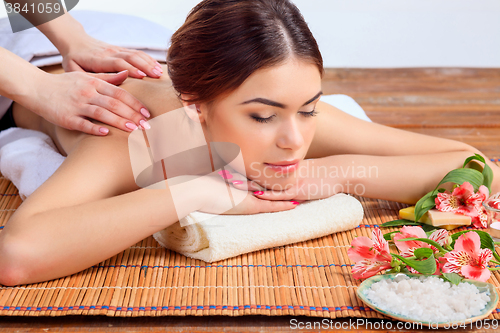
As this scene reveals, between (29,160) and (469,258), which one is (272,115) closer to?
(469,258)

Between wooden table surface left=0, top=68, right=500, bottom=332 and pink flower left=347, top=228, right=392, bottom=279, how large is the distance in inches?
4.8

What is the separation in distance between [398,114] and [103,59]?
1409mm

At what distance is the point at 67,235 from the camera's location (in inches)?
46.7

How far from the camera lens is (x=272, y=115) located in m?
1.28

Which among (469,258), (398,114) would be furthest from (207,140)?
(398,114)

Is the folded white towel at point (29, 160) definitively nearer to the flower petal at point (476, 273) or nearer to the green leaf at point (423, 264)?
the green leaf at point (423, 264)

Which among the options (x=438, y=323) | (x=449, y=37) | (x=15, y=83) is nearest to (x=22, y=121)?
(x=15, y=83)

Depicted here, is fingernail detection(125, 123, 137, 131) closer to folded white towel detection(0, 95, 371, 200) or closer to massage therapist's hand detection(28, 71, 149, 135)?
massage therapist's hand detection(28, 71, 149, 135)

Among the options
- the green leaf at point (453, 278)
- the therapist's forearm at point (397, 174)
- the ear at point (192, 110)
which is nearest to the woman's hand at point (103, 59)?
the ear at point (192, 110)

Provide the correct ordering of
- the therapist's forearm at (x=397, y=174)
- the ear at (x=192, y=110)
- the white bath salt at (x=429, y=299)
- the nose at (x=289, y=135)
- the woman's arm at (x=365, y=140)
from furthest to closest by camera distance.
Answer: the woman's arm at (x=365, y=140), the therapist's forearm at (x=397, y=174), the ear at (x=192, y=110), the nose at (x=289, y=135), the white bath salt at (x=429, y=299)

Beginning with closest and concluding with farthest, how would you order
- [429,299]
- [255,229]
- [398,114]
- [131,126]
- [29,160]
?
1. [429,299]
2. [255,229]
3. [131,126]
4. [29,160]
5. [398,114]

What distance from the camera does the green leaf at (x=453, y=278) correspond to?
1116mm

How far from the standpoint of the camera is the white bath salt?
106cm

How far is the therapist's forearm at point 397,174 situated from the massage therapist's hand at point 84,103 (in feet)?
2.06
